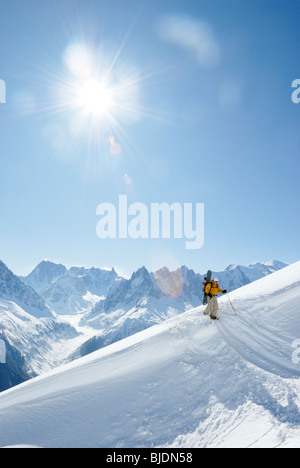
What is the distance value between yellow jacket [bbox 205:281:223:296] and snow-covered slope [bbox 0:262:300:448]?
1559 millimetres

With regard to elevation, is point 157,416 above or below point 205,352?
below

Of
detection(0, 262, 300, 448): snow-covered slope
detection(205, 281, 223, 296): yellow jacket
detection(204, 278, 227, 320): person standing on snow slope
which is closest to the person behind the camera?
detection(0, 262, 300, 448): snow-covered slope

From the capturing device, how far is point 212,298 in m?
11.7

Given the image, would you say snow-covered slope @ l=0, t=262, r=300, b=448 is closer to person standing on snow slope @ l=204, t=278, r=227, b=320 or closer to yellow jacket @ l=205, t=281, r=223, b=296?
person standing on snow slope @ l=204, t=278, r=227, b=320

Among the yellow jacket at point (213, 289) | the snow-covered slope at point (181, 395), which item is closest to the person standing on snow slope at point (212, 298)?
the yellow jacket at point (213, 289)

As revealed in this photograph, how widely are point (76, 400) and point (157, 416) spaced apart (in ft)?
8.81

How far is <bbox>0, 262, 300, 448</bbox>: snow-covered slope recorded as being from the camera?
18.2 feet

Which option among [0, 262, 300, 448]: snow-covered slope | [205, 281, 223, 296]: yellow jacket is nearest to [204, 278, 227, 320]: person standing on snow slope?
[205, 281, 223, 296]: yellow jacket

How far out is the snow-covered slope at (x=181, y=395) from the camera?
555 cm

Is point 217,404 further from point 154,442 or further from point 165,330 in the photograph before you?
point 165,330

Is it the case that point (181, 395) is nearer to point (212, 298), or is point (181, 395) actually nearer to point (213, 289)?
point (212, 298)
